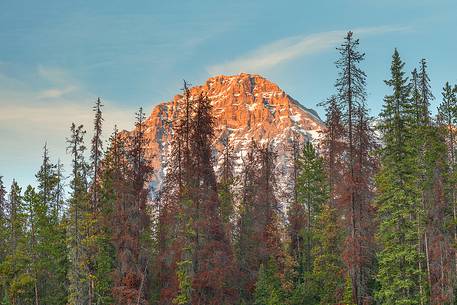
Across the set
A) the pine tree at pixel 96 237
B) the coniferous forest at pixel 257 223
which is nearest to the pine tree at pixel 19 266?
the coniferous forest at pixel 257 223

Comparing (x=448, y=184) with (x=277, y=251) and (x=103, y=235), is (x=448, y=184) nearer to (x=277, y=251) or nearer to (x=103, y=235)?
(x=277, y=251)

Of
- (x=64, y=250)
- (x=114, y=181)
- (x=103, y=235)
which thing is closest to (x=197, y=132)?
(x=114, y=181)

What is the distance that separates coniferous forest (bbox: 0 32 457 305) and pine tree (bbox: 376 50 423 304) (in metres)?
0.09

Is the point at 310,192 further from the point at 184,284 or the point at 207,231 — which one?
the point at 184,284

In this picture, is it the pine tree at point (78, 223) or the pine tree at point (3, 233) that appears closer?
the pine tree at point (78, 223)

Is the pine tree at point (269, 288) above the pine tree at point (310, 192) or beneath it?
beneath

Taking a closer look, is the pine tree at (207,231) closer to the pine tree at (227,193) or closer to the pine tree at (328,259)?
the pine tree at (227,193)

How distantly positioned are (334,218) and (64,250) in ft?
76.4

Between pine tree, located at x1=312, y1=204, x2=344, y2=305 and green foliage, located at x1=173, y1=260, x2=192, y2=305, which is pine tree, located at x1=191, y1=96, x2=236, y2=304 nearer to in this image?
green foliage, located at x1=173, y1=260, x2=192, y2=305

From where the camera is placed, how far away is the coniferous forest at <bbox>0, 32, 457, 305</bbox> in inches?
1257

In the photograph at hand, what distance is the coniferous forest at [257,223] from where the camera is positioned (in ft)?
105

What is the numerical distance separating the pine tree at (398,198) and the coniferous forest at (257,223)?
0.09 metres

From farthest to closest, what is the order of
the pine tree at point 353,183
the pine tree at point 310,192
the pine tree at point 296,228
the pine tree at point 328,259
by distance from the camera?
the pine tree at point 310,192, the pine tree at point 296,228, the pine tree at point 328,259, the pine tree at point 353,183

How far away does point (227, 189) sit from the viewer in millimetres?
47781
